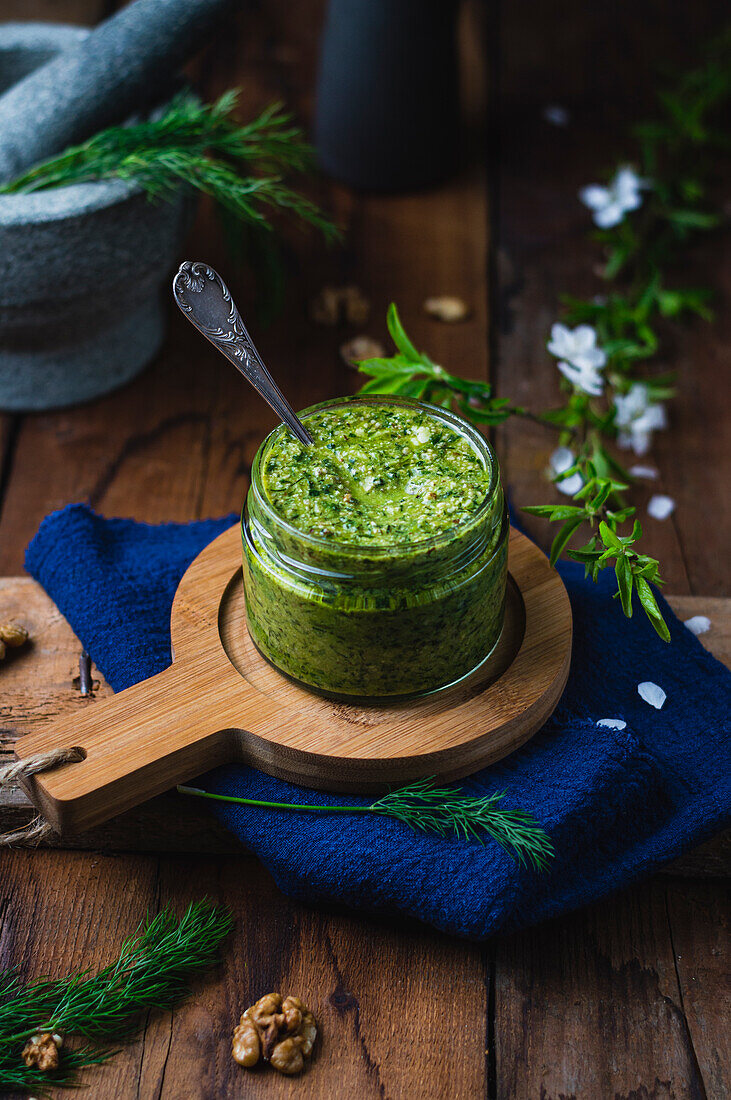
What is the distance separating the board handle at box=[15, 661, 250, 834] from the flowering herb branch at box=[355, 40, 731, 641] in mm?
461

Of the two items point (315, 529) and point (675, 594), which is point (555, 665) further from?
point (675, 594)

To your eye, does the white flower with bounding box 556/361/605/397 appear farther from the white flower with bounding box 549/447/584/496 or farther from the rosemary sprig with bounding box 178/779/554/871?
the rosemary sprig with bounding box 178/779/554/871

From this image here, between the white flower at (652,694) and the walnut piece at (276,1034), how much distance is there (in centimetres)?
56

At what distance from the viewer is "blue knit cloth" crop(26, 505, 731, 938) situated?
1.23 m

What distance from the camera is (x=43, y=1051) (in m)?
1.19

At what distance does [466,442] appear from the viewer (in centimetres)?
135

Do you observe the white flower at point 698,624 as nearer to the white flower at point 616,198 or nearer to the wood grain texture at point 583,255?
the wood grain texture at point 583,255

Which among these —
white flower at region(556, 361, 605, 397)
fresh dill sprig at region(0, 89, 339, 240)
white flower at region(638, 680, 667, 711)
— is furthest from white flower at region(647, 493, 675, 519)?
fresh dill sprig at region(0, 89, 339, 240)

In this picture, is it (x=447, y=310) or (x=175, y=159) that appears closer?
(x=175, y=159)

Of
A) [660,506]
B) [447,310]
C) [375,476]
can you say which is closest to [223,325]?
[375,476]

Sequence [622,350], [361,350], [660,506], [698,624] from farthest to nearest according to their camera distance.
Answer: [361,350], [622,350], [660,506], [698,624]

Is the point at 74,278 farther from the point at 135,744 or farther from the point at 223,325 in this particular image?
the point at 135,744

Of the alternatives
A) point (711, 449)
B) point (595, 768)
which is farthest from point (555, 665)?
point (711, 449)

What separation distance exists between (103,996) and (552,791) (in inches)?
21.7
